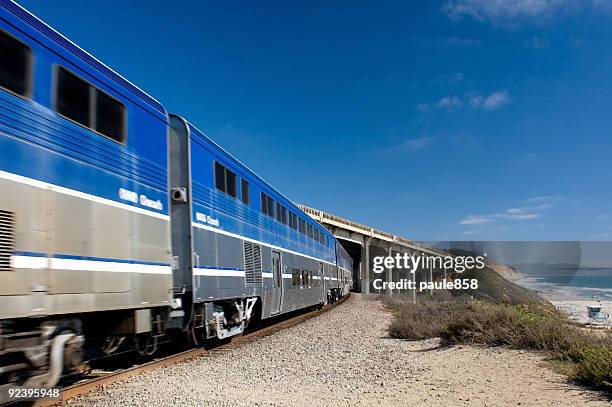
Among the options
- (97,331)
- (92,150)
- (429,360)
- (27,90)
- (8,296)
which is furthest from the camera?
(429,360)

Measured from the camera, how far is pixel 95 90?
703 centimetres

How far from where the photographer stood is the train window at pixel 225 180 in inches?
447

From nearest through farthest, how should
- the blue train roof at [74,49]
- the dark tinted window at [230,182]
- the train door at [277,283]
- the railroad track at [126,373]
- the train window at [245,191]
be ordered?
the blue train roof at [74,49] → the railroad track at [126,373] → the dark tinted window at [230,182] → the train window at [245,191] → the train door at [277,283]

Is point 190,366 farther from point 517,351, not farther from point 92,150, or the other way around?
point 517,351

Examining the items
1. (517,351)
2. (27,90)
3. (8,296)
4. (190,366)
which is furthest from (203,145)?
(517,351)

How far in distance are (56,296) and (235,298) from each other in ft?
20.7

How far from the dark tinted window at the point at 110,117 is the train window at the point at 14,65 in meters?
1.34

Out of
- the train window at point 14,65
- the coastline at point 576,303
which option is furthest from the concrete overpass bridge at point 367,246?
the train window at point 14,65

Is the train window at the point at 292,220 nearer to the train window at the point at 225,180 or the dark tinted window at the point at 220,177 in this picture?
the train window at the point at 225,180

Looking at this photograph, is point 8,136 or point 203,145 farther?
point 203,145

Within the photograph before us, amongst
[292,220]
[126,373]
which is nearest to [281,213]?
[292,220]

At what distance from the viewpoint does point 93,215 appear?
6551 millimetres

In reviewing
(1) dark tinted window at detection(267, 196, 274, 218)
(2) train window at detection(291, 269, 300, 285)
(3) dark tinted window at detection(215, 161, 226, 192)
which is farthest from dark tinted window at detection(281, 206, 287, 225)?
(3) dark tinted window at detection(215, 161, 226, 192)

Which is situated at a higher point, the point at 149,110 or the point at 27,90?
the point at 149,110
